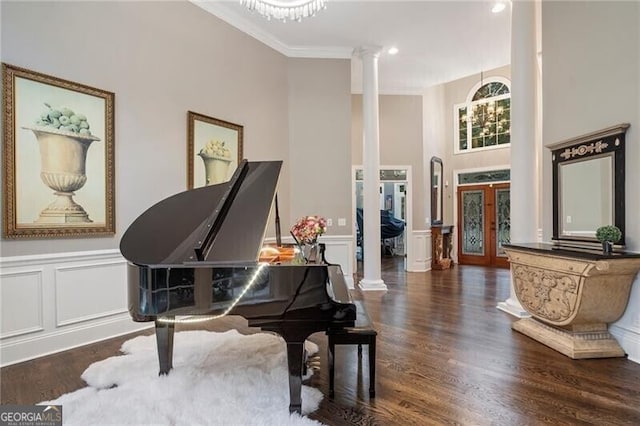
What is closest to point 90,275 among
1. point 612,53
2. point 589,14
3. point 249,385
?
point 249,385

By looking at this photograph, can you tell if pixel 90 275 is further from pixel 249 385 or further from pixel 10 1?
pixel 10 1

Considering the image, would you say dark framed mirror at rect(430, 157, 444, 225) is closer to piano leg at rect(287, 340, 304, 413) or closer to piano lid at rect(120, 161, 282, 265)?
piano lid at rect(120, 161, 282, 265)

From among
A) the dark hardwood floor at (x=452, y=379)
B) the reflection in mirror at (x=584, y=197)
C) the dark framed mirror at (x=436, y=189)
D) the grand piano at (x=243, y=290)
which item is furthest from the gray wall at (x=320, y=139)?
the grand piano at (x=243, y=290)

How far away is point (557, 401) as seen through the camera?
2129 mm

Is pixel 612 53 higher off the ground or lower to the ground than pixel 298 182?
higher

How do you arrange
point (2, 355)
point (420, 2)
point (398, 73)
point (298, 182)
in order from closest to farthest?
point (2, 355) → point (420, 2) → point (298, 182) → point (398, 73)

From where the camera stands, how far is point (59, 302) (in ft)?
9.84

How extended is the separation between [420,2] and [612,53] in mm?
2322

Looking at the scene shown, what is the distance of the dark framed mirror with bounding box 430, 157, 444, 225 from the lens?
7609 millimetres

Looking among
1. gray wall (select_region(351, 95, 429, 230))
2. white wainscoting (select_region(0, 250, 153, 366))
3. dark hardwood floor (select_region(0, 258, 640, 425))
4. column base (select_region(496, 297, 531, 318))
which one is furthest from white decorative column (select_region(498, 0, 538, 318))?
white wainscoting (select_region(0, 250, 153, 366))

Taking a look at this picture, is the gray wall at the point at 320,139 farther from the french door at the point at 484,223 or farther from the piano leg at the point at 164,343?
the french door at the point at 484,223

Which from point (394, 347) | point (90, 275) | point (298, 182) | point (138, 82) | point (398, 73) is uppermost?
point (398, 73)

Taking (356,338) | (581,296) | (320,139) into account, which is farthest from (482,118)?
(356,338)

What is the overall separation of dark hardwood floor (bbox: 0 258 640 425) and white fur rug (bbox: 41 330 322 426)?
0.68 feet
